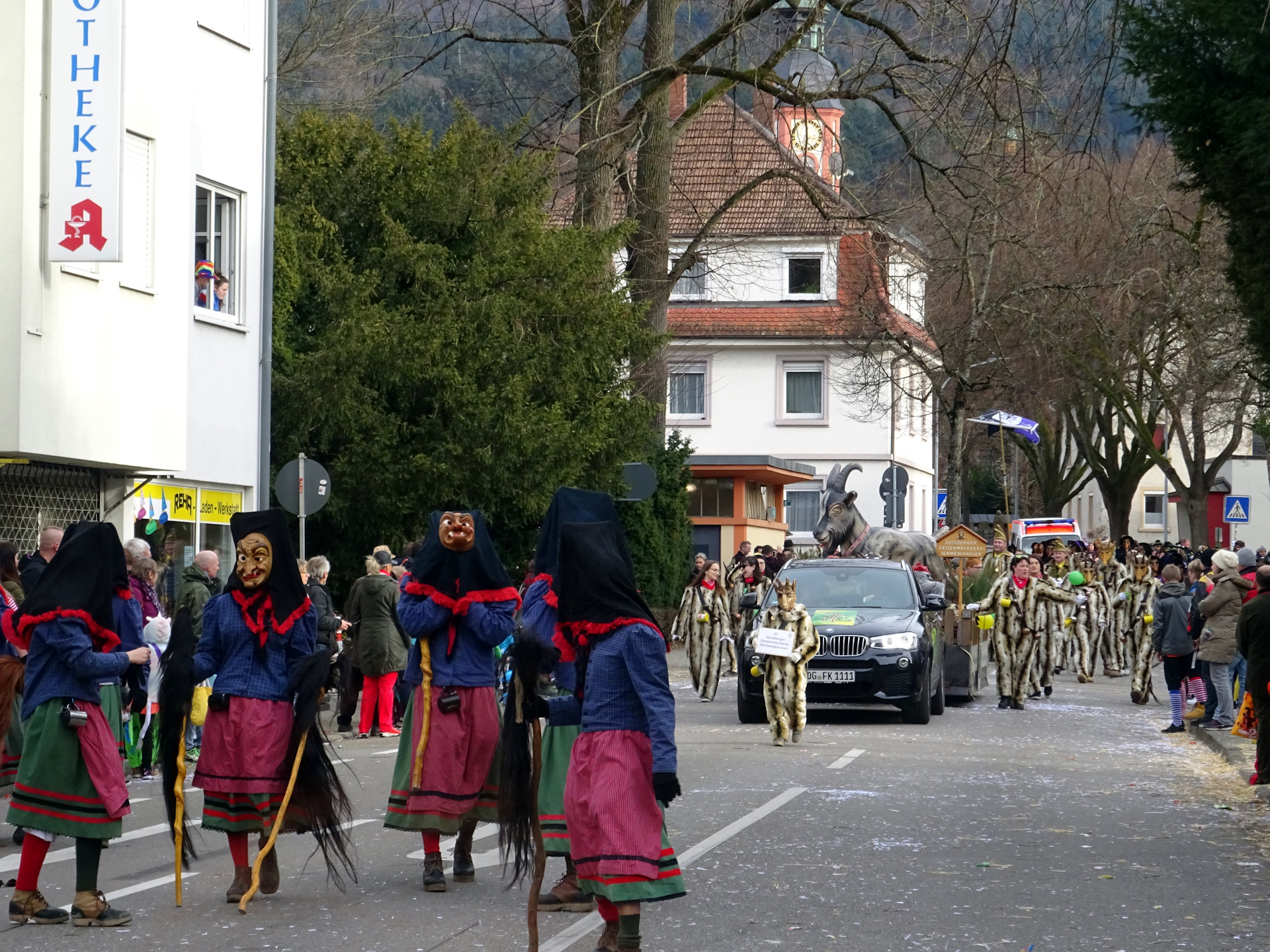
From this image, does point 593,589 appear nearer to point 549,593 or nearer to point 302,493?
point 549,593

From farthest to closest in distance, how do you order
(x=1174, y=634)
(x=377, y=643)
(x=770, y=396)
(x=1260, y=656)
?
1. (x=770, y=396)
2. (x=1174, y=634)
3. (x=377, y=643)
4. (x=1260, y=656)

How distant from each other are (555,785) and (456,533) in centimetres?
145

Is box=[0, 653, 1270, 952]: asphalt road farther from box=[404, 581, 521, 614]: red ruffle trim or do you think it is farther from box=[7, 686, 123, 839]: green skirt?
box=[404, 581, 521, 614]: red ruffle trim

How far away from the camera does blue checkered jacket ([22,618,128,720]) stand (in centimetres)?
915

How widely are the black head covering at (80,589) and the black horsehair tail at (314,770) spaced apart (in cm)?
91

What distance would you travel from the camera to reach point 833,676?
21406 mm

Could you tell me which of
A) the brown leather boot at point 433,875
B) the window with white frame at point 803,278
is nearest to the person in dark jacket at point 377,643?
the brown leather boot at point 433,875

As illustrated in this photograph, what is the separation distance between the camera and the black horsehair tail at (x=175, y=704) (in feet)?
31.4

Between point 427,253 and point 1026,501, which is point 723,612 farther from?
point 1026,501

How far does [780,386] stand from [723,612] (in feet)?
129

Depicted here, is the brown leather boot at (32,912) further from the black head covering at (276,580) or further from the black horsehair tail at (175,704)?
the black head covering at (276,580)

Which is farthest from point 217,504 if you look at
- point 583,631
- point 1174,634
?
point 583,631

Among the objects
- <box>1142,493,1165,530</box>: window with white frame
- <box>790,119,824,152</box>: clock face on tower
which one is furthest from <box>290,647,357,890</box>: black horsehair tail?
<box>1142,493,1165,530</box>: window with white frame

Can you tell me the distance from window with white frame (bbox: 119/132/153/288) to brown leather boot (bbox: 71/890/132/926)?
13.9 meters
